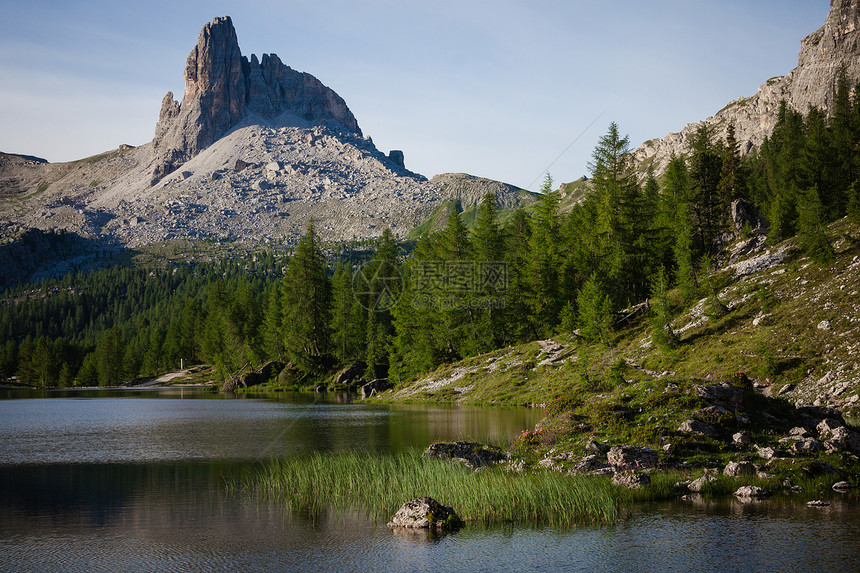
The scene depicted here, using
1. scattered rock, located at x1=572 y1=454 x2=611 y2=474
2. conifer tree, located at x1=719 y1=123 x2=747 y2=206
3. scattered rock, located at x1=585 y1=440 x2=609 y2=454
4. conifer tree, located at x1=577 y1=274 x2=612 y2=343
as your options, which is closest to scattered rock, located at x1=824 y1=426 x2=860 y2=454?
scattered rock, located at x1=585 y1=440 x2=609 y2=454

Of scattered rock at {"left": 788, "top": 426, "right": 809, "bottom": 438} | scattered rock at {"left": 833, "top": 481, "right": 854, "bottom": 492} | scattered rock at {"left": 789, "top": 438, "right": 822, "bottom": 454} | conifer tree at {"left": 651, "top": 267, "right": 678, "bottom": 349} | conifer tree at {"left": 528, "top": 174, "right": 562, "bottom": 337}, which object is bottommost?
scattered rock at {"left": 833, "top": 481, "right": 854, "bottom": 492}

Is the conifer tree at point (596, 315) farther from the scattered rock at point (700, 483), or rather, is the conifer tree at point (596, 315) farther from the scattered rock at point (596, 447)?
the scattered rock at point (700, 483)

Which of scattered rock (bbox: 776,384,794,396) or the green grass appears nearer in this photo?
the green grass

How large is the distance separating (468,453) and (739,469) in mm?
11059

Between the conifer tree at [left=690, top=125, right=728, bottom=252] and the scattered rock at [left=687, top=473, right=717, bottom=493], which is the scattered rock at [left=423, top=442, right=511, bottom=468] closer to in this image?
the scattered rock at [left=687, top=473, right=717, bottom=493]

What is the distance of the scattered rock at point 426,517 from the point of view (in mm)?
17422

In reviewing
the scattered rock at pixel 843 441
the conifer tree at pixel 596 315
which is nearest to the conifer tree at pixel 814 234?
the conifer tree at pixel 596 315

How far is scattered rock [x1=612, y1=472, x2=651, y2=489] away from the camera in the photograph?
20.8 m

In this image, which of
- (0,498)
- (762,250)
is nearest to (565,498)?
(0,498)

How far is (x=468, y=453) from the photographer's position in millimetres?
26500

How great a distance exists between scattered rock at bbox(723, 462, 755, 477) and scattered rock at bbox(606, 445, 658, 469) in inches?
102

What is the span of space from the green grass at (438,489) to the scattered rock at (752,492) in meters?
4.03

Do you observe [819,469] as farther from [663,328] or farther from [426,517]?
[663,328]

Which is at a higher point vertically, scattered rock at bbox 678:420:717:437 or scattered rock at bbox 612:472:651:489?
scattered rock at bbox 678:420:717:437
